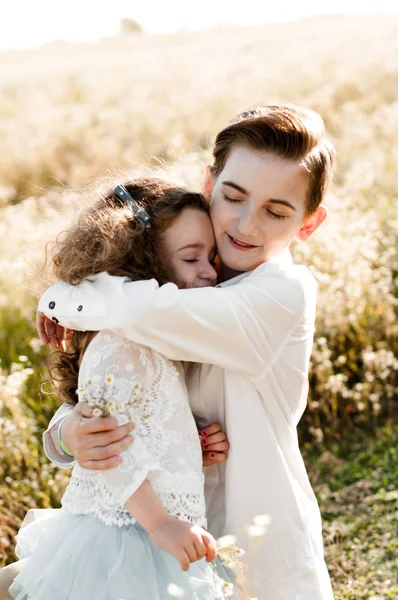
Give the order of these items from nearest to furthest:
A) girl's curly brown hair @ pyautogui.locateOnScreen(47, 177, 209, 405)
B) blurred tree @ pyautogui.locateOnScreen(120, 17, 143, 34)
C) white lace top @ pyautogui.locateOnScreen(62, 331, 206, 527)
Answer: white lace top @ pyautogui.locateOnScreen(62, 331, 206, 527)
girl's curly brown hair @ pyautogui.locateOnScreen(47, 177, 209, 405)
blurred tree @ pyautogui.locateOnScreen(120, 17, 143, 34)

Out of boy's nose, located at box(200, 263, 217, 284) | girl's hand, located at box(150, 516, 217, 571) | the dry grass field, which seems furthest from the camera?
the dry grass field

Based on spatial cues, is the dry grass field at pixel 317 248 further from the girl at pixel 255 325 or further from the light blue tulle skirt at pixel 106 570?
the light blue tulle skirt at pixel 106 570

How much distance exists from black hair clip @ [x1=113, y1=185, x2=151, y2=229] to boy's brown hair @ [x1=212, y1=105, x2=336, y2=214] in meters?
0.38

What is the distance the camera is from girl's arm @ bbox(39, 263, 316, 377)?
208 cm

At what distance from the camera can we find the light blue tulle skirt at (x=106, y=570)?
2041 mm

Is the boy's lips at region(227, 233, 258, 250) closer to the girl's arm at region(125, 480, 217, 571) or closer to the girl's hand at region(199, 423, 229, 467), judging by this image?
the girl's hand at region(199, 423, 229, 467)

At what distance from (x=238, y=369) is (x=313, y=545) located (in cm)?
61

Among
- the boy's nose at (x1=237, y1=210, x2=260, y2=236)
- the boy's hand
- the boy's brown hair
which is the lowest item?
the boy's hand

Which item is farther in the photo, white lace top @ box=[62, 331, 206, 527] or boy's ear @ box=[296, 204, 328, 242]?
boy's ear @ box=[296, 204, 328, 242]

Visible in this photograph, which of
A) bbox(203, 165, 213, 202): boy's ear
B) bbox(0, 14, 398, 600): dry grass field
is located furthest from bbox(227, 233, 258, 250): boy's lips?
bbox(0, 14, 398, 600): dry grass field

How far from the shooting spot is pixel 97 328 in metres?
2.13

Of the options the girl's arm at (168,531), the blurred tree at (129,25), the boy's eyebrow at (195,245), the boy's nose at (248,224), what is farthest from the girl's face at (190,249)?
the blurred tree at (129,25)

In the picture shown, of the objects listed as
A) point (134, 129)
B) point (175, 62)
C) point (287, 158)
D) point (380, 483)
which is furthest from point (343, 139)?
point (175, 62)

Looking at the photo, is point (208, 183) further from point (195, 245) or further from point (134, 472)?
point (134, 472)
